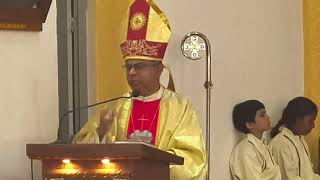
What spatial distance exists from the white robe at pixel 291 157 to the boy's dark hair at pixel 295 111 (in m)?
0.09

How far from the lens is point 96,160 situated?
8.93 feet

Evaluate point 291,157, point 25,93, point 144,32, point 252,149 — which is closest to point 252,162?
point 252,149

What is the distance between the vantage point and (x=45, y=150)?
2770 millimetres

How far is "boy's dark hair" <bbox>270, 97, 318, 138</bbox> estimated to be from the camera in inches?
200

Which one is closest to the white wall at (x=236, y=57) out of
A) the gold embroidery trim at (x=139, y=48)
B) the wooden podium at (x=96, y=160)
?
the gold embroidery trim at (x=139, y=48)

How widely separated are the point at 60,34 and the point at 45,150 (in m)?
1.20

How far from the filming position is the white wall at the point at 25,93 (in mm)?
3393

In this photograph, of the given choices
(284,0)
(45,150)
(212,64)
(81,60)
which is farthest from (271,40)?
(45,150)

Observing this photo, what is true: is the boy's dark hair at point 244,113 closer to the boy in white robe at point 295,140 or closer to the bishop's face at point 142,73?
the boy in white robe at point 295,140

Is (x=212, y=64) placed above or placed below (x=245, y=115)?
above

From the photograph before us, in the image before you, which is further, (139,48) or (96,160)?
(139,48)

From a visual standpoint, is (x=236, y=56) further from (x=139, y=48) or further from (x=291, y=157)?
(x=139, y=48)

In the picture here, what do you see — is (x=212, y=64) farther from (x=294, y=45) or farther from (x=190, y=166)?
(x=190, y=166)

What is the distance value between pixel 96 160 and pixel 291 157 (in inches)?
98.4
